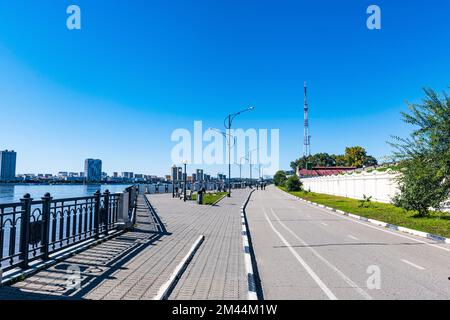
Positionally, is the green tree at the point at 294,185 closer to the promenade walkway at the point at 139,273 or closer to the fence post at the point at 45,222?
the promenade walkway at the point at 139,273

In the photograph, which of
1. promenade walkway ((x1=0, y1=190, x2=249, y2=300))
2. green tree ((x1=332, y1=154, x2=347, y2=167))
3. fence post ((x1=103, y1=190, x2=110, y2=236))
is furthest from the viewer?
green tree ((x1=332, y1=154, x2=347, y2=167))

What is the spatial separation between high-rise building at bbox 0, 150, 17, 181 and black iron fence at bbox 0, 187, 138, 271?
32.4 m

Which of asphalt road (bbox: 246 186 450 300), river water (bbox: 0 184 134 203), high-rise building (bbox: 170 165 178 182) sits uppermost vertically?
high-rise building (bbox: 170 165 178 182)

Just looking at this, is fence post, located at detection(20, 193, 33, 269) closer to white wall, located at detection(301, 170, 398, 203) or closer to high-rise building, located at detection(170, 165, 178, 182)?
white wall, located at detection(301, 170, 398, 203)

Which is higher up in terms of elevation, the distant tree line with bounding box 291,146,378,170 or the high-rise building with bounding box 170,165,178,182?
the distant tree line with bounding box 291,146,378,170

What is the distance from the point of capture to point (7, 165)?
4044 centimetres

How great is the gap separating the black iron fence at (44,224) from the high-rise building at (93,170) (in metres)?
58.5

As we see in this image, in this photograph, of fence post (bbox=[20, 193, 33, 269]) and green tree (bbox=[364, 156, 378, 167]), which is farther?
green tree (bbox=[364, 156, 378, 167])

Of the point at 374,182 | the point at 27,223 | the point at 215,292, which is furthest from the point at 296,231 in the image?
the point at 374,182

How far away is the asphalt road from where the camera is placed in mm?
6156

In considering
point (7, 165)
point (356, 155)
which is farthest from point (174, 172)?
point (356, 155)

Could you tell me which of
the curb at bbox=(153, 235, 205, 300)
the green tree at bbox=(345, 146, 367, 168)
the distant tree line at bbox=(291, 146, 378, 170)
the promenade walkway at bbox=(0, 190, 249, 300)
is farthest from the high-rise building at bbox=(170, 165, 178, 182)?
the green tree at bbox=(345, 146, 367, 168)
